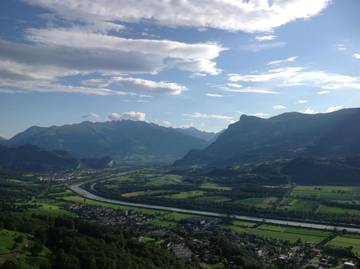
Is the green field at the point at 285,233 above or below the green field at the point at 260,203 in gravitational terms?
below

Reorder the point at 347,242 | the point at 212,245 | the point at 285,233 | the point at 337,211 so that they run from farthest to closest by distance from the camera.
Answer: the point at 337,211 → the point at 285,233 → the point at 347,242 → the point at 212,245

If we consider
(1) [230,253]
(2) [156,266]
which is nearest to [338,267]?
(1) [230,253]

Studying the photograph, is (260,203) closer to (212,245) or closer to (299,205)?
(299,205)

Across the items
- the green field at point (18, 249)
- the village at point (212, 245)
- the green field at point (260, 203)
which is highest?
the green field at point (18, 249)

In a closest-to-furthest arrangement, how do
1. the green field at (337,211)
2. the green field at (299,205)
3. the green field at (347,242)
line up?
1. the green field at (347,242)
2. the green field at (337,211)
3. the green field at (299,205)

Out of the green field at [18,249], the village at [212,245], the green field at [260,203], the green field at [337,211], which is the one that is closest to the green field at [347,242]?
the village at [212,245]

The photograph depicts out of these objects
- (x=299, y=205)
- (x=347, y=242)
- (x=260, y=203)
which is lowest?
(x=347, y=242)

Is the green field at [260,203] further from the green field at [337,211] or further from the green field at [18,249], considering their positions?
the green field at [18,249]

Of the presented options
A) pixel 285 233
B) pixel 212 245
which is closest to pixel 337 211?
pixel 285 233

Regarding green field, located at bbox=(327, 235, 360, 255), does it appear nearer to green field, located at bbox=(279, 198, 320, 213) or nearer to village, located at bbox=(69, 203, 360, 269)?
village, located at bbox=(69, 203, 360, 269)

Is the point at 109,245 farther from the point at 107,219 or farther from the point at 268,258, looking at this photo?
the point at 107,219
